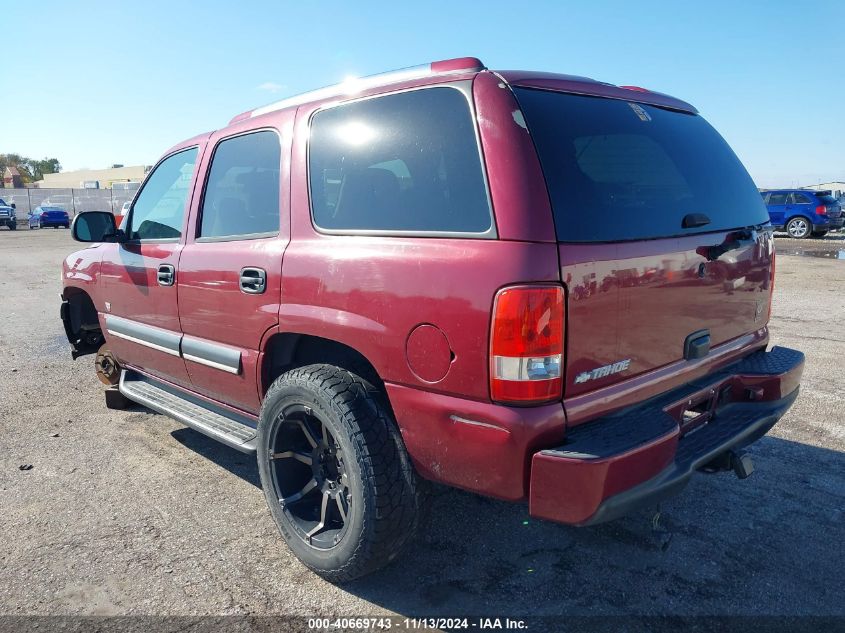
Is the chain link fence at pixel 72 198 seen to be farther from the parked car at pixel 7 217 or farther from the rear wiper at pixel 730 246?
the rear wiper at pixel 730 246

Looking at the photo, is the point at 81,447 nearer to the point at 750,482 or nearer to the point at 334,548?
the point at 334,548

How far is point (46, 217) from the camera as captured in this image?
3494 cm

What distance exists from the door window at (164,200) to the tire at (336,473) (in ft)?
4.81

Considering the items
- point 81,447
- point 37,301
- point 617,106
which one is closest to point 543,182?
point 617,106

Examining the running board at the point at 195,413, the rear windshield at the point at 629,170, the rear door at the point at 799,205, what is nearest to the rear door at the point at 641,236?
the rear windshield at the point at 629,170

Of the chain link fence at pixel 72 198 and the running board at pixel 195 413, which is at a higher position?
the chain link fence at pixel 72 198

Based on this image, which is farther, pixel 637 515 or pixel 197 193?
pixel 197 193

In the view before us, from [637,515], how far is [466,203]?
1.86 metres

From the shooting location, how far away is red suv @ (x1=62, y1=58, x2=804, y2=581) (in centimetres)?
207

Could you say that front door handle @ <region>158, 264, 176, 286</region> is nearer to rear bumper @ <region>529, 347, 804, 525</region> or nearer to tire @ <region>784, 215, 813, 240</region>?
rear bumper @ <region>529, 347, 804, 525</region>

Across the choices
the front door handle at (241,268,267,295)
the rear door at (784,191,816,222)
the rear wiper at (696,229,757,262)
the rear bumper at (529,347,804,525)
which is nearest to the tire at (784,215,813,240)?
the rear door at (784,191,816,222)

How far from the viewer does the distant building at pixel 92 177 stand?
241 ft

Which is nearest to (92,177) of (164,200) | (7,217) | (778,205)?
(7,217)

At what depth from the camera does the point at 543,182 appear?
2.12m
